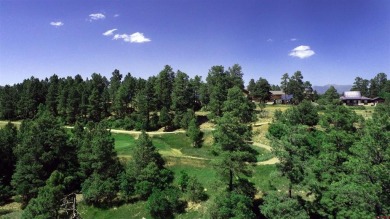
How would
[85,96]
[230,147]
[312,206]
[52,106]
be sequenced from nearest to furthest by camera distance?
[312,206], [230,147], [85,96], [52,106]

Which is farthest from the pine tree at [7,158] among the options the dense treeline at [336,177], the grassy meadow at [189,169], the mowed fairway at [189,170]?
the dense treeline at [336,177]

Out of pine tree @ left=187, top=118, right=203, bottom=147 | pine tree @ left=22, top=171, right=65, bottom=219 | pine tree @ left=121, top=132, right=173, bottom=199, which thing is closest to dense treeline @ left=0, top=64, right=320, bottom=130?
pine tree @ left=187, top=118, right=203, bottom=147

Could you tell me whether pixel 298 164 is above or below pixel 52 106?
below

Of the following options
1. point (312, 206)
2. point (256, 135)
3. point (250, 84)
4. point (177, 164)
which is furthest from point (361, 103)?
point (312, 206)

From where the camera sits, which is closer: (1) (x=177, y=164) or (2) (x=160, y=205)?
(2) (x=160, y=205)

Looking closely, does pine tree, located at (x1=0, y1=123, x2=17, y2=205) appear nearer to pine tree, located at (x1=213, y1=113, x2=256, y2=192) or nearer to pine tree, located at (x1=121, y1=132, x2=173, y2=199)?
pine tree, located at (x1=121, y1=132, x2=173, y2=199)

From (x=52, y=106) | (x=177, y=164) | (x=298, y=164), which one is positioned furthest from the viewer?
(x=52, y=106)

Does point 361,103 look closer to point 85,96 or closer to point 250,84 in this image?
point 250,84

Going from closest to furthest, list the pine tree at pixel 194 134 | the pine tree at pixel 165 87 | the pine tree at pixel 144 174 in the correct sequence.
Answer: the pine tree at pixel 144 174
the pine tree at pixel 194 134
the pine tree at pixel 165 87

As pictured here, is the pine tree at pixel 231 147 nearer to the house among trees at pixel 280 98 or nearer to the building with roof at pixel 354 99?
the house among trees at pixel 280 98

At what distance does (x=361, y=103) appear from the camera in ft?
331

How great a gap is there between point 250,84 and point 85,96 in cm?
4970

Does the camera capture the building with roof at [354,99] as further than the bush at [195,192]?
Yes

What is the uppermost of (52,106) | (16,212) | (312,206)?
(52,106)
